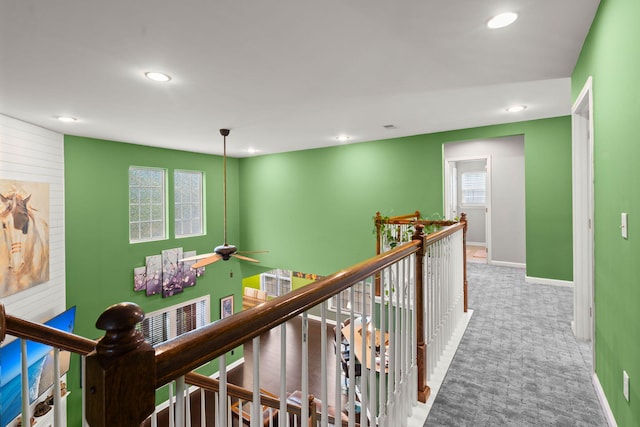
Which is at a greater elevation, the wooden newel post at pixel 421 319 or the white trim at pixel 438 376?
the wooden newel post at pixel 421 319

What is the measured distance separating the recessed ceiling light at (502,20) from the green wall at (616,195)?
0.46 m

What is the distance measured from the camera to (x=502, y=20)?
2154 millimetres

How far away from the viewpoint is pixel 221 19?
209 cm

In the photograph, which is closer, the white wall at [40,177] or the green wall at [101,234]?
the white wall at [40,177]

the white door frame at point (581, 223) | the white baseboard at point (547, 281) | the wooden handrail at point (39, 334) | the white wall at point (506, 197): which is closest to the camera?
the wooden handrail at point (39, 334)

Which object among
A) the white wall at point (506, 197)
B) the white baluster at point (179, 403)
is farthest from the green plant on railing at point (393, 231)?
the white baluster at point (179, 403)

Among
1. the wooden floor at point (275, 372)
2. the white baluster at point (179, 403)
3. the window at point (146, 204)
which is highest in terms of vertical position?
the window at point (146, 204)

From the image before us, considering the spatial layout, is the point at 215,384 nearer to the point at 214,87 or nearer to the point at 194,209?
the point at 214,87

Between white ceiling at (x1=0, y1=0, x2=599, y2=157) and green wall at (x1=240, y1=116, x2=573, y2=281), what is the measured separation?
2.69 feet

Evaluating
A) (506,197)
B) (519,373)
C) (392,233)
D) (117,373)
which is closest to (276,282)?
(392,233)

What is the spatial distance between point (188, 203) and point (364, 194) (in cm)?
399

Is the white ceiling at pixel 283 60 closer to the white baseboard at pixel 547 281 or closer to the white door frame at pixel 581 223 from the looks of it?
the white door frame at pixel 581 223

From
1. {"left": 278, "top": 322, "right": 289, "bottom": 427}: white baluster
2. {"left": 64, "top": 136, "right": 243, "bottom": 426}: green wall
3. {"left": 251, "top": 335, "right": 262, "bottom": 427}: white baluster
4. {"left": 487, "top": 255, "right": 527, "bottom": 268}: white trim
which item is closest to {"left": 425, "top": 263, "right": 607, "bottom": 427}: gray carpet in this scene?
{"left": 278, "top": 322, "right": 289, "bottom": 427}: white baluster

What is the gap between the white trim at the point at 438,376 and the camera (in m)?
1.88
